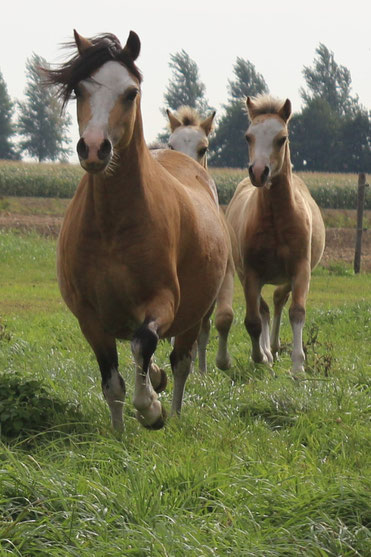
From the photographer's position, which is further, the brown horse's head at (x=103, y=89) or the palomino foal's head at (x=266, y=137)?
the palomino foal's head at (x=266, y=137)

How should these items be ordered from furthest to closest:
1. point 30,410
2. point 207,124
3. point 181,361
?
point 207,124
point 181,361
point 30,410

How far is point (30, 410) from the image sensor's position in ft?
19.0

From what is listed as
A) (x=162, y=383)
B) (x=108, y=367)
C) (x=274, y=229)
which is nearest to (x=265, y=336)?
(x=274, y=229)

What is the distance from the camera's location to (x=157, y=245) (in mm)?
5738

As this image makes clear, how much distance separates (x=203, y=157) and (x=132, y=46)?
502cm

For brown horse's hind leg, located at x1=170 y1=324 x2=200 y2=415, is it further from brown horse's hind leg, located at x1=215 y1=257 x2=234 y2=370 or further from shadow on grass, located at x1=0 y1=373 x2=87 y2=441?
brown horse's hind leg, located at x1=215 y1=257 x2=234 y2=370

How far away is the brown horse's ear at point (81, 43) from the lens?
5.56m

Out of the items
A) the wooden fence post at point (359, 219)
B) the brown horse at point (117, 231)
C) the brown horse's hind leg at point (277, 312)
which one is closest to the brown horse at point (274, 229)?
the brown horse's hind leg at point (277, 312)

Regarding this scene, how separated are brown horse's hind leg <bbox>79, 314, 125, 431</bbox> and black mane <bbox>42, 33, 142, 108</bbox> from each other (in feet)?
4.61

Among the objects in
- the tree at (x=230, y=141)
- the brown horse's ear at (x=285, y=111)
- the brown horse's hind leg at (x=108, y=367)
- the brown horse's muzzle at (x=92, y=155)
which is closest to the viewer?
the brown horse's muzzle at (x=92, y=155)

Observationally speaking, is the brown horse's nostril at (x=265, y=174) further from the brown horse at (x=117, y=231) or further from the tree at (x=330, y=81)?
the tree at (x=330, y=81)

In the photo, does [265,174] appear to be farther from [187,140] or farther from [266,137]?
[187,140]

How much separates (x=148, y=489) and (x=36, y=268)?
1816cm

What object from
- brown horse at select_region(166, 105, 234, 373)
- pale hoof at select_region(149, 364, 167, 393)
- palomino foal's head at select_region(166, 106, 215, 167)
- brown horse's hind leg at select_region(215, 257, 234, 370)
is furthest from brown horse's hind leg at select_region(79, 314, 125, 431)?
palomino foal's head at select_region(166, 106, 215, 167)
